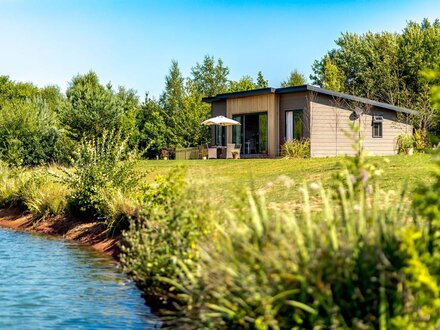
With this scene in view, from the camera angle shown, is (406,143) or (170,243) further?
(406,143)

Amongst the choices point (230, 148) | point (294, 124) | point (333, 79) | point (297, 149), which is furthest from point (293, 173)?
point (333, 79)

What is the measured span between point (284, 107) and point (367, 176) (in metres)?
28.0

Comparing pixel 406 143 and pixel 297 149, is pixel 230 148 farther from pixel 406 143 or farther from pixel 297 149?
pixel 406 143

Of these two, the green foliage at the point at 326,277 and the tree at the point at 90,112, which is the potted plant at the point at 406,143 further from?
the green foliage at the point at 326,277

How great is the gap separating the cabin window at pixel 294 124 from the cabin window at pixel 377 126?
149 inches

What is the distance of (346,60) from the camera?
188ft

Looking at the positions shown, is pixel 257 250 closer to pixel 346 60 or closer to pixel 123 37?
pixel 123 37

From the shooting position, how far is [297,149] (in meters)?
31.6

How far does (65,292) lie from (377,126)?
1038 inches

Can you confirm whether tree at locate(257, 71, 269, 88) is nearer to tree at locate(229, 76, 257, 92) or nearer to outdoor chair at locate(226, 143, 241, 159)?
tree at locate(229, 76, 257, 92)

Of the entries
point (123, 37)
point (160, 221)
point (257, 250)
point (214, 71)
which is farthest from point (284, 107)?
point (214, 71)

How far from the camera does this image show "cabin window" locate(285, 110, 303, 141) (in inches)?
1321

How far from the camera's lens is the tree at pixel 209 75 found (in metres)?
70.0

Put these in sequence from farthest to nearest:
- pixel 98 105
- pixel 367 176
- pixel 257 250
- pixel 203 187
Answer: pixel 98 105 < pixel 203 187 < pixel 367 176 < pixel 257 250
